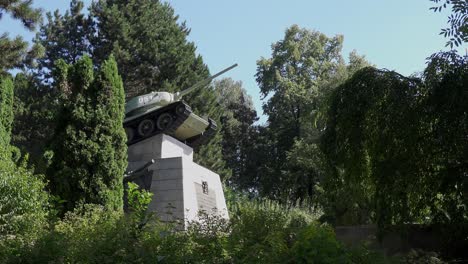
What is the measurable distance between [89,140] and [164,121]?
6.10m

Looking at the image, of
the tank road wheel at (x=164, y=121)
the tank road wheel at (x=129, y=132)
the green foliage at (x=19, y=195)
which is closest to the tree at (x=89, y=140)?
the green foliage at (x=19, y=195)

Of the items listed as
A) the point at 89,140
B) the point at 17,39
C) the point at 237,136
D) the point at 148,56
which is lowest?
the point at 89,140

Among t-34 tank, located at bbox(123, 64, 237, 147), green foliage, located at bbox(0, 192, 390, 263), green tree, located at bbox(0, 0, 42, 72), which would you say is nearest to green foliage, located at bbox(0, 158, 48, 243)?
green tree, located at bbox(0, 0, 42, 72)

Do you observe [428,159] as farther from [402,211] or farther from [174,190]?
[174,190]

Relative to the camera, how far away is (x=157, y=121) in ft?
70.4

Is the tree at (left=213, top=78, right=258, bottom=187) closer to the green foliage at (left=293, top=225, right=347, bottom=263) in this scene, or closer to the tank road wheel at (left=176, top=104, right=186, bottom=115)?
the tank road wheel at (left=176, top=104, right=186, bottom=115)

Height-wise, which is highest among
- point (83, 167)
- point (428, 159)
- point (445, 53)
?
point (83, 167)

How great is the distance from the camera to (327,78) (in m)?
35.8

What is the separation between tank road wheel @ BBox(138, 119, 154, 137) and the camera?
70.1ft

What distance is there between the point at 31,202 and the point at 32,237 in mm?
4050

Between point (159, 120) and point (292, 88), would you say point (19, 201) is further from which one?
point (292, 88)

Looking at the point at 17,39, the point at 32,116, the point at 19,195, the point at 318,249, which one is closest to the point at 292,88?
the point at 32,116

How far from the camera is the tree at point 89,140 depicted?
49.6 feet

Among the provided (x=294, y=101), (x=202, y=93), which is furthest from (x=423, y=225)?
(x=294, y=101)
